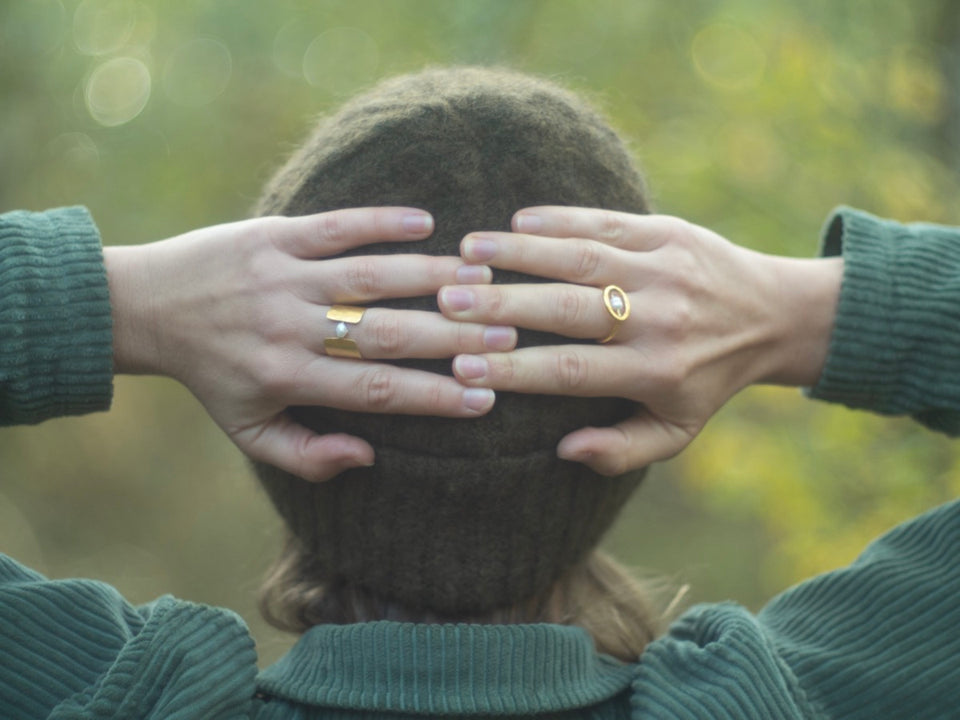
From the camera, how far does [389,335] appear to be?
147 cm

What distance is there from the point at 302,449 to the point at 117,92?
17.4ft


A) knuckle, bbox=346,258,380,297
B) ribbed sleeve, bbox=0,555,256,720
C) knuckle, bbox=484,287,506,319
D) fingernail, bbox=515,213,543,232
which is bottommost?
ribbed sleeve, bbox=0,555,256,720

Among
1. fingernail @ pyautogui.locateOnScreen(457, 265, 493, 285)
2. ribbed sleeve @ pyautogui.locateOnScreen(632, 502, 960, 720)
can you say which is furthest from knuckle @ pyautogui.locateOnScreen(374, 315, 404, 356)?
ribbed sleeve @ pyautogui.locateOnScreen(632, 502, 960, 720)

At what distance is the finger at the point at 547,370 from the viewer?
57.6 inches

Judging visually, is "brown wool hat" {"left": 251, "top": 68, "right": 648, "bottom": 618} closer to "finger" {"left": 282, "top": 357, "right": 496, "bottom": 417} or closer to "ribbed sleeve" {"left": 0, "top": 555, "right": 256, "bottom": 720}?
"finger" {"left": 282, "top": 357, "right": 496, "bottom": 417}

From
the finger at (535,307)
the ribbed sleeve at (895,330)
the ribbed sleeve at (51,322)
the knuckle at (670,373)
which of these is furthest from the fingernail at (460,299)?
the ribbed sleeve at (895,330)

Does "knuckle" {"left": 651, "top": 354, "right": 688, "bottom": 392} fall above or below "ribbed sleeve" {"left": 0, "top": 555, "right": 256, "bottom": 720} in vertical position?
above

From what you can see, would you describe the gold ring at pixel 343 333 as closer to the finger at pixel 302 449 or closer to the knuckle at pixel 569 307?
the finger at pixel 302 449

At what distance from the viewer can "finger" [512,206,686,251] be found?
1509 millimetres

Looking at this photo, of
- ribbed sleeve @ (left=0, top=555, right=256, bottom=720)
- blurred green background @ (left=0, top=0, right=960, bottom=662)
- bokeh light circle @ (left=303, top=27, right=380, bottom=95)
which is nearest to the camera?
ribbed sleeve @ (left=0, top=555, right=256, bottom=720)

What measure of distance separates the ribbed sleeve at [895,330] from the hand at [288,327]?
72 centimetres

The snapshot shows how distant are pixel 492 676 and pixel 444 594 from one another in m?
0.16

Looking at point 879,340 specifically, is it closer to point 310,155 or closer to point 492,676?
point 492,676

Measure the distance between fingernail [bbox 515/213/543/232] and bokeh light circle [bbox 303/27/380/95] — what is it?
4371 mm
